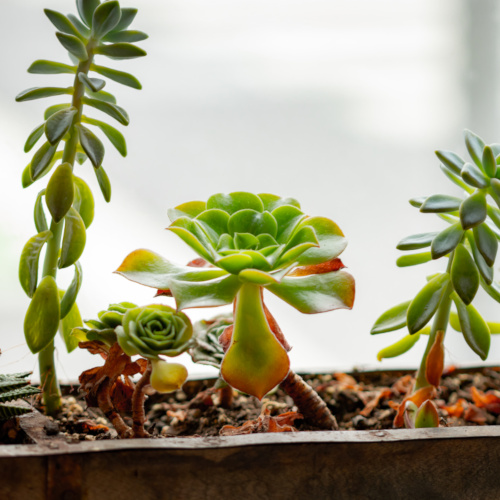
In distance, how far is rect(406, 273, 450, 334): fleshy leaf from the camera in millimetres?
650

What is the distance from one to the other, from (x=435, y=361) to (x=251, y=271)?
29cm

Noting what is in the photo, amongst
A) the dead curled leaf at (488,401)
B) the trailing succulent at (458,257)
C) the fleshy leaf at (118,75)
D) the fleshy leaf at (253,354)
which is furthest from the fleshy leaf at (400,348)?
the fleshy leaf at (118,75)

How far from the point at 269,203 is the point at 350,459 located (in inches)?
12.5

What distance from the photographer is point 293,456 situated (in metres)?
0.53

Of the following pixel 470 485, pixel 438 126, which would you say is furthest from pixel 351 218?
pixel 470 485

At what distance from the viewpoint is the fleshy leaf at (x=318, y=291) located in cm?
60

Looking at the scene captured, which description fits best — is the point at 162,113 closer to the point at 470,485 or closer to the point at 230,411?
the point at 230,411

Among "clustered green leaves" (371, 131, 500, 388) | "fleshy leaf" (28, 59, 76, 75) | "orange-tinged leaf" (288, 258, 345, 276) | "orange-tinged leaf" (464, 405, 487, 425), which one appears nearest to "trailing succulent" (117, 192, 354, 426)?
"orange-tinged leaf" (288, 258, 345, 276)

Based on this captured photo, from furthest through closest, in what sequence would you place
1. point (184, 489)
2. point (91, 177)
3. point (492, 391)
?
point (91, 177) < point (492, 391) < point (184, 489)

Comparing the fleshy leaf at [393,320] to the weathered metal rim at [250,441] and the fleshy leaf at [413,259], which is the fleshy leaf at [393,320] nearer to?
the fleshy leaf at [413,259]

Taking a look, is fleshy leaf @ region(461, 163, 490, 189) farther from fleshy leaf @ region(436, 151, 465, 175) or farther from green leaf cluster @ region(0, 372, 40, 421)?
green leaf cluster @ region(0, 372, 40, 421)

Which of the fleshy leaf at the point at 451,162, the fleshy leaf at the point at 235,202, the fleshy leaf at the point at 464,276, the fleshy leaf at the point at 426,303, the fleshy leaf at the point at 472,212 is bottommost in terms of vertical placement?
the fleshy leaf at the point at 426,303

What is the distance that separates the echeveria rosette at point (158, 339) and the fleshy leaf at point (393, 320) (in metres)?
0.29

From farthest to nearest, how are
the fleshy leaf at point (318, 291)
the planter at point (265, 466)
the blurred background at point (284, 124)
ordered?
the blurred background at point (284, 124)
the fleshy leaf at point (318, 291)
the planter at point (265, 466)
